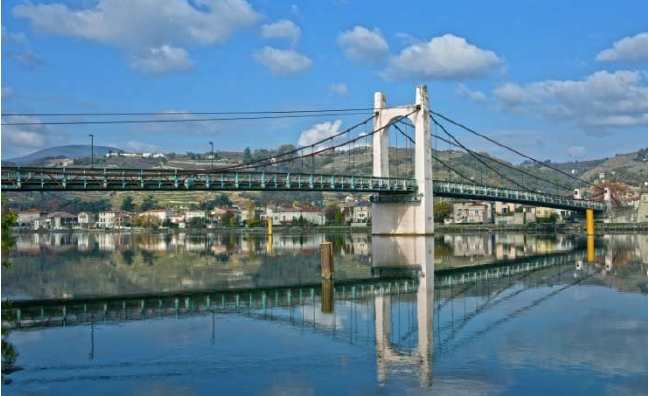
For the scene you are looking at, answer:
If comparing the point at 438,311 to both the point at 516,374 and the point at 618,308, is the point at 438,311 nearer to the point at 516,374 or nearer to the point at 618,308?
the point at 618,308

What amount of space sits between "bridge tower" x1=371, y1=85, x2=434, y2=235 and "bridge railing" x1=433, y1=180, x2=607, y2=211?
150 inches

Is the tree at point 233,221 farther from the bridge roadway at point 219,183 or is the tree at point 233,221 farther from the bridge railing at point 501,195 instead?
the bridge roadway at point 219,183

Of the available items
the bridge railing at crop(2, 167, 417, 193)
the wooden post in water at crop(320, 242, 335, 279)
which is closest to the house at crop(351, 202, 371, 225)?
the bridge railing at crop(2, 167, 417, 193)

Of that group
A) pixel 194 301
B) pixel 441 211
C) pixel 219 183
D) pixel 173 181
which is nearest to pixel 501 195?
pixel 219 183

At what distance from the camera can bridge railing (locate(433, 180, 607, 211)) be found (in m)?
68.4

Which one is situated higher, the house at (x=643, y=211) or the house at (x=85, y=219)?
the house at (x=85, y=219)

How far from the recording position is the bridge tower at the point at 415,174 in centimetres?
6325

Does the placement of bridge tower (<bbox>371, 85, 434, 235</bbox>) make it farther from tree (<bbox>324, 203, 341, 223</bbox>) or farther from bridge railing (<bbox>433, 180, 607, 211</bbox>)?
tree (<bbox>324, 203, 341, 223</bbox>)

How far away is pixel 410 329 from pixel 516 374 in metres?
4.63

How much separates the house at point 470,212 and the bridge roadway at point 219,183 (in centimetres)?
4727

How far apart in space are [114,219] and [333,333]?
17468 centimetres

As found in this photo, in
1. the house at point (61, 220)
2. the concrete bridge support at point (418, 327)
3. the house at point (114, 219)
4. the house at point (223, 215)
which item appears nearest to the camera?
the concrete bridge support at point (418, 327)

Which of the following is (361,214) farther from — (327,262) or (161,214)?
(327,262)

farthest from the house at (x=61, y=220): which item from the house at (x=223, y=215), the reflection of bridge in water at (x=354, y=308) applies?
the reflection of bridge in water at (x=354, y=308)
